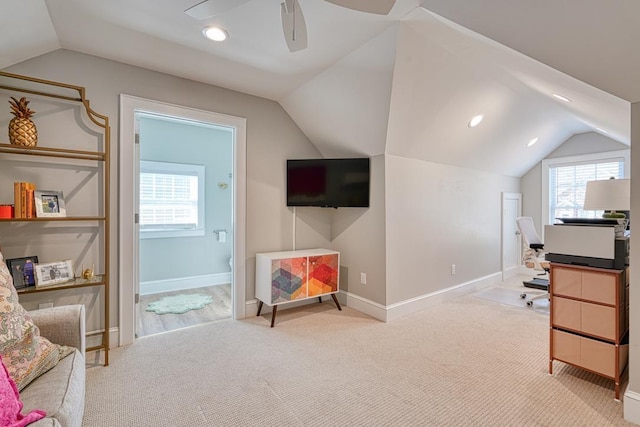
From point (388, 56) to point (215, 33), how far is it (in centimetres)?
134

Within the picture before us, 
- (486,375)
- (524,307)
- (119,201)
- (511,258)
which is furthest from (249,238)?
(511,258)

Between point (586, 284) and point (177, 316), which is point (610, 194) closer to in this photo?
point (586, 284)

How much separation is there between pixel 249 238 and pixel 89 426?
79.7 inches

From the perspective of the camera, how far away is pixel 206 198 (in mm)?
4844

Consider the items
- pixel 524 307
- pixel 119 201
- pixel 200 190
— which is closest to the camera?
pixel 119 201

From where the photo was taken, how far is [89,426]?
5.50 feet

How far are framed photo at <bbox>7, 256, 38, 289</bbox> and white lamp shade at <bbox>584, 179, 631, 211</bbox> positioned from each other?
4732mm

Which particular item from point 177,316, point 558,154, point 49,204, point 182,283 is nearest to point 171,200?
point 182,283

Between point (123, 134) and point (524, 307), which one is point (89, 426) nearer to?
point (123, 134)

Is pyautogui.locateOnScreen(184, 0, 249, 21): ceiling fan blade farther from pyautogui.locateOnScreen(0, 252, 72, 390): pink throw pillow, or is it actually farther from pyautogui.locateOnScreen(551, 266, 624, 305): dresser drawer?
pyautogui.locateOnScreen(551, 266, 624, 305): dresser drawer

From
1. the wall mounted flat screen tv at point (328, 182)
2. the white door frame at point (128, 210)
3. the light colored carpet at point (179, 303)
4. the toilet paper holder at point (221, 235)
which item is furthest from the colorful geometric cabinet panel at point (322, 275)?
the toilet paper holder at point (221, 235)

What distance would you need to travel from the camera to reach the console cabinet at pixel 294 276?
10.4ft

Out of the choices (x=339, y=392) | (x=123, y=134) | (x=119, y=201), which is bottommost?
(x=339, y=392)

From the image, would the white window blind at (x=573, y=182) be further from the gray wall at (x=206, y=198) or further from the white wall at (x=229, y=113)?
the gray wall at (x=206, y=198)
